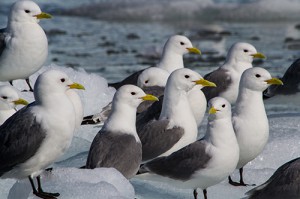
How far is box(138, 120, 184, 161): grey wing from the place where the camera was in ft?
22.5

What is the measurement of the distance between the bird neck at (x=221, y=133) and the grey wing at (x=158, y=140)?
624 millimetres

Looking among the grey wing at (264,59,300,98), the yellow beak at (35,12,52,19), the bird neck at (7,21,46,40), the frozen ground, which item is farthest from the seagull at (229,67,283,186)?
the bird neck at (7,21,46,40)

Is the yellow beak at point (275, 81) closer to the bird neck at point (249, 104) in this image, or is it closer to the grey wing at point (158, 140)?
the bird neck at point (249, 104)

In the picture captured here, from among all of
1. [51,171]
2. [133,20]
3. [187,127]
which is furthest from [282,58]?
[51,171]

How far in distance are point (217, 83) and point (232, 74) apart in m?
0.22

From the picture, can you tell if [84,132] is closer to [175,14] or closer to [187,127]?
[187,127]

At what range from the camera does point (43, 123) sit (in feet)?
18.6

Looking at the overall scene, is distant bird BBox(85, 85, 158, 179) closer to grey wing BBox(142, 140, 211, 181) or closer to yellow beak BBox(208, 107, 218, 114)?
grey wing BBox(142, 140, 211, 181)

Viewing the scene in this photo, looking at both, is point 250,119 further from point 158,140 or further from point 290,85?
point 290,85

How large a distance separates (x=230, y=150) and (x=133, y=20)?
13.8m

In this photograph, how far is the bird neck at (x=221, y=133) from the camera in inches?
240

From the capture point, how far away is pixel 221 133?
6125 millimetres

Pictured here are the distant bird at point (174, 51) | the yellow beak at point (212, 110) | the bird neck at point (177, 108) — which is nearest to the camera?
the yellow beak at point (212, 110)

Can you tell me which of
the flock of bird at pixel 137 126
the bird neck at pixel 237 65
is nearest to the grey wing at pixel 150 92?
the flock of bird at pixel 137 126
